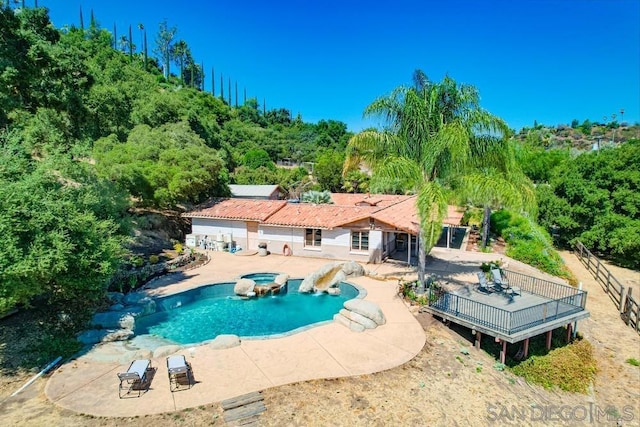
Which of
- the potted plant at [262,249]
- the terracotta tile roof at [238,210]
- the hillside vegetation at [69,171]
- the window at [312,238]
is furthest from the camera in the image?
the terracotta tile roof at [238,210]

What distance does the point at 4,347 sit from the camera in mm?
11969

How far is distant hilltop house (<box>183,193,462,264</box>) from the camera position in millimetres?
23375

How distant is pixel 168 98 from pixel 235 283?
3435 centimetres

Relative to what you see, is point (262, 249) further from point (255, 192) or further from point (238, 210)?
point (255, 192)

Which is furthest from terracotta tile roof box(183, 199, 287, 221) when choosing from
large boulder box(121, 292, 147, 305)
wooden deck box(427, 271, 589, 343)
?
wooden deck box(427, 271, 589, 343)

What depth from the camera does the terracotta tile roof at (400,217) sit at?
2206cm

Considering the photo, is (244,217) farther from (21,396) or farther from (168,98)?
(168,98)

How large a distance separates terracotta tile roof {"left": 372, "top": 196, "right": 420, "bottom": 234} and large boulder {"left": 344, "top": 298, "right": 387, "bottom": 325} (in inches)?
283

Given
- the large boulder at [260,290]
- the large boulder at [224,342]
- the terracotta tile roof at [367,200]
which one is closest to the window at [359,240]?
the large boulder at [260,290]

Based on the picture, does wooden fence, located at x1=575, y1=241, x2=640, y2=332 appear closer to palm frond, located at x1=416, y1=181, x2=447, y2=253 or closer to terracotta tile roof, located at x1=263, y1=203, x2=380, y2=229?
palm frond, located at x1=416, y1=181, x2=447, y2=253

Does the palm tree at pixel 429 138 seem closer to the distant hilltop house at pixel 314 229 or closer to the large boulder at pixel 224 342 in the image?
the distant hilltop house at pixel 314 229

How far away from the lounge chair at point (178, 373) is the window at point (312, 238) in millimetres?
15085

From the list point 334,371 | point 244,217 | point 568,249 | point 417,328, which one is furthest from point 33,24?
point 568,249

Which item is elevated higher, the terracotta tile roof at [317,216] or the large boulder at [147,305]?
the terracotta tile roof at [317,216]
